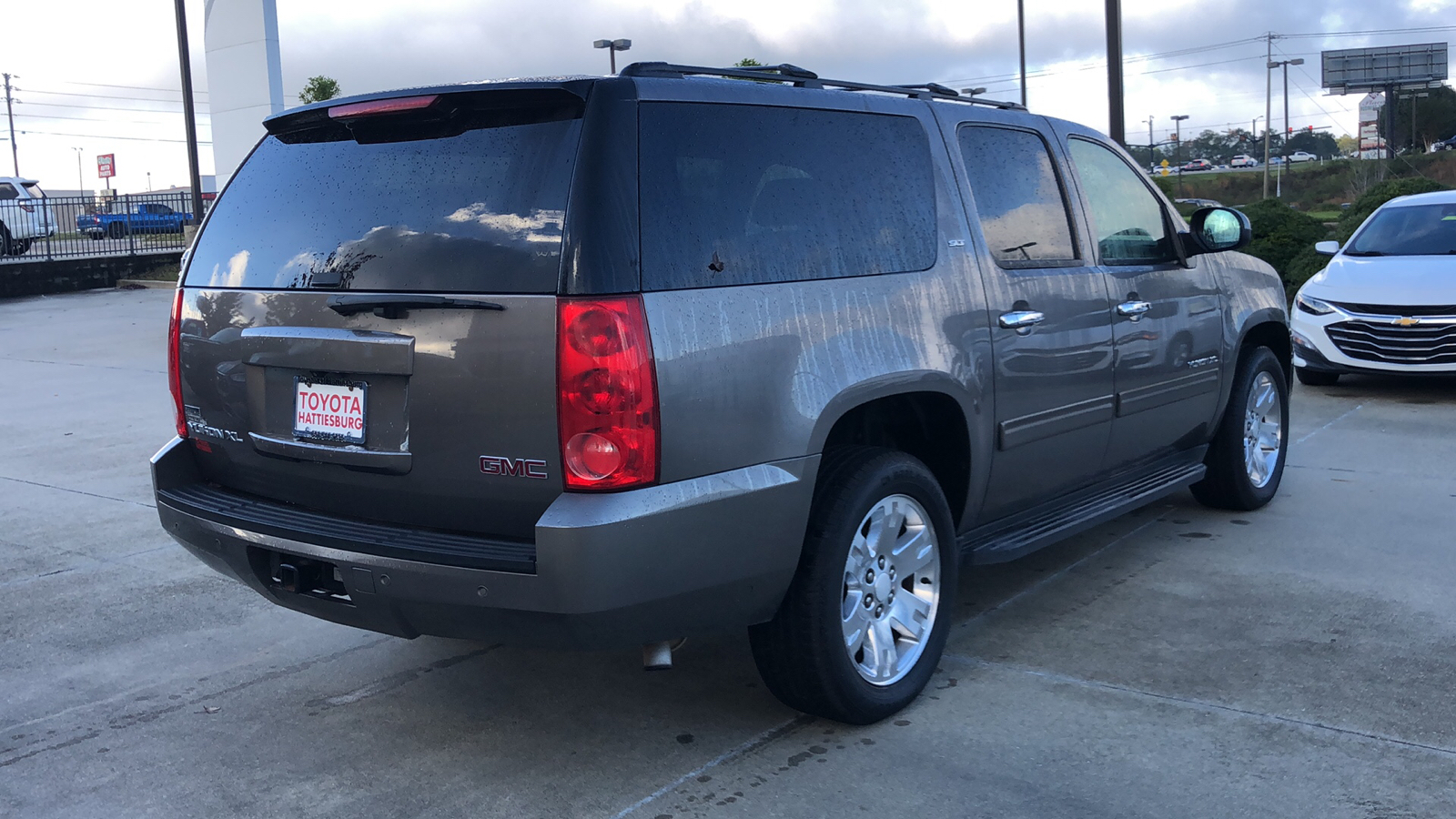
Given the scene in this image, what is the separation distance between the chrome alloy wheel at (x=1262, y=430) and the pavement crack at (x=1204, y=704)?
8.08ft

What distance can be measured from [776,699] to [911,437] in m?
0.97

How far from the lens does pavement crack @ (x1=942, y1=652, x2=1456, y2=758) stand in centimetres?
345

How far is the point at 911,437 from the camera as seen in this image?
4.21 meters

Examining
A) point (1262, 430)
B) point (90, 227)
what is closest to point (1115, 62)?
point (1262, 430)

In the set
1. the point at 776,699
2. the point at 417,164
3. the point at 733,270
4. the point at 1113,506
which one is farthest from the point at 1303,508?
the point at 417,164

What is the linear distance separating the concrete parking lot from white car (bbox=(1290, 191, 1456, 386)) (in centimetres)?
348

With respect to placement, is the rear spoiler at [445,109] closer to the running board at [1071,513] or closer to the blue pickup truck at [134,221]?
the running board at [1071,513]

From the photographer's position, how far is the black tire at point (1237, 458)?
5879 mm

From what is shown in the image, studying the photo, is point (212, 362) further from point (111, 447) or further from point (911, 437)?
point (111, 447)

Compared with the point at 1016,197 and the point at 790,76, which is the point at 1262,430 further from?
the point at 790,76

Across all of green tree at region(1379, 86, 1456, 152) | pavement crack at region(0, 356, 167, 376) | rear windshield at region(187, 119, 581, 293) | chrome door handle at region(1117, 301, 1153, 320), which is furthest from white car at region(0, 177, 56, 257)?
green tree at region(1379, 86, 1456, 152)

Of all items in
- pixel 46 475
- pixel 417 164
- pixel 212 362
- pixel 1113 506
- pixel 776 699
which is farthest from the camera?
pixel 46 475

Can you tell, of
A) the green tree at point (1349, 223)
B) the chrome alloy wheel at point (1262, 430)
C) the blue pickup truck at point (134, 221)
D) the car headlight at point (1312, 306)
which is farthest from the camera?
the blue pickup truck at point (134, 221)

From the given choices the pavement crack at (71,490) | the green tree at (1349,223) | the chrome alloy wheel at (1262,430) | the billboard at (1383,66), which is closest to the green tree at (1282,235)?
the green tree at (1349,223)
